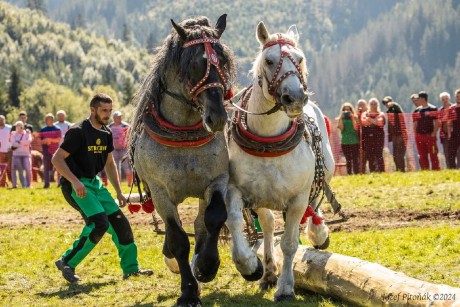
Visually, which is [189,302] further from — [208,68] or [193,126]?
[208,68]

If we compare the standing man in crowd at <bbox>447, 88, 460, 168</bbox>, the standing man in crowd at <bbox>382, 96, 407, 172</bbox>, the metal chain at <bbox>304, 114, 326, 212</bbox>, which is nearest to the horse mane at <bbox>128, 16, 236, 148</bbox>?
the metal chain at <bbox>304, 114, 326, 212</bbox>

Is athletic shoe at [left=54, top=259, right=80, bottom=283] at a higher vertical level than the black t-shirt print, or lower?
lower

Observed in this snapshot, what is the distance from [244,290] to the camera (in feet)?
27.6

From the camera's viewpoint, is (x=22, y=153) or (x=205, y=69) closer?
(x=205, y=69)

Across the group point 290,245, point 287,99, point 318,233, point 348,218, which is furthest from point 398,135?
point 287,99

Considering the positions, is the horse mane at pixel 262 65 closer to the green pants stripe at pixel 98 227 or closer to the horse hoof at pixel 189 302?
the horse hoof at pixel 189 302

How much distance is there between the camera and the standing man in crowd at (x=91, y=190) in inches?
372

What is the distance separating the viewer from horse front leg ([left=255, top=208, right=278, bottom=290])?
8.41m

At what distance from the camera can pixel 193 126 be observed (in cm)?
745

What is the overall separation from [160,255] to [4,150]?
12.4 meters

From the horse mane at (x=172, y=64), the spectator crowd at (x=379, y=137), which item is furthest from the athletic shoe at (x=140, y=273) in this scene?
the spectator crowd at (x=379, y=137)

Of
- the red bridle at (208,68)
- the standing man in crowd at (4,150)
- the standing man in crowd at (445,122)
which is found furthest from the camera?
the standing man in crowd at (4,150)

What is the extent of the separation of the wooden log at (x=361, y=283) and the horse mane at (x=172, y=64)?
69.4 inches

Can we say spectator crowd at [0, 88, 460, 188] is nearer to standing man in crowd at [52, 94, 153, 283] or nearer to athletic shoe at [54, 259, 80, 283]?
standing man in crowd at [52, 94, 153, 283]
